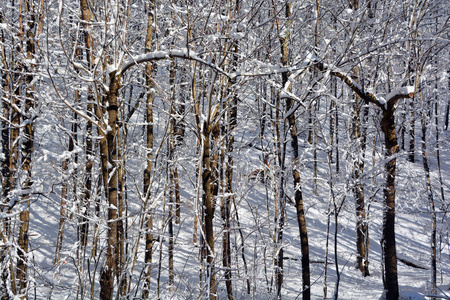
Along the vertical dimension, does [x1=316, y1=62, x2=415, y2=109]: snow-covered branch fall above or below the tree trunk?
above

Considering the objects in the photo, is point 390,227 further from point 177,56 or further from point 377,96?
point 177,56

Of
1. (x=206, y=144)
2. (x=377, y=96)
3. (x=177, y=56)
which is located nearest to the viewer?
(x=177, y=56)

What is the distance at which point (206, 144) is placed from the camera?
15.9 feet

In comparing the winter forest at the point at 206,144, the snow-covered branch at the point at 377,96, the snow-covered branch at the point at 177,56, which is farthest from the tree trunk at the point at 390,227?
the snow-covered branch at the point at 177,56

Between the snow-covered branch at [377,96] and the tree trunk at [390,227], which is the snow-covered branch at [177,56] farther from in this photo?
the tree trunk at [390,227]

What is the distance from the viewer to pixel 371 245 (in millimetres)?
15789

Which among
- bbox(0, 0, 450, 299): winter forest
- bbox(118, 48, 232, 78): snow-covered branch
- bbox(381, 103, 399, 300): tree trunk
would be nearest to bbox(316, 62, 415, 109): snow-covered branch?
bbox(0, 0, 450, 299): winter forest

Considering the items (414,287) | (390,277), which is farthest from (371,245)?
(390,277)

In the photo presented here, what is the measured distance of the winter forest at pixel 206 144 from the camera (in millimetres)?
4051

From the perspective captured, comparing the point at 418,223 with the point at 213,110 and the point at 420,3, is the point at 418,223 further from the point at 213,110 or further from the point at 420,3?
the point at 213,110

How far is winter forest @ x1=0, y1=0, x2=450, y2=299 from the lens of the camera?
405cm

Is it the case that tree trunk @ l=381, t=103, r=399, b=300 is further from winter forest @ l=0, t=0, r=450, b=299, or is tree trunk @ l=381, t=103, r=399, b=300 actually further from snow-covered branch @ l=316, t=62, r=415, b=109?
snow-covered branch @ l=316, t=62, r=415, b=109

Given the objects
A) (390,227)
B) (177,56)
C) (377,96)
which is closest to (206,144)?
(177,56)

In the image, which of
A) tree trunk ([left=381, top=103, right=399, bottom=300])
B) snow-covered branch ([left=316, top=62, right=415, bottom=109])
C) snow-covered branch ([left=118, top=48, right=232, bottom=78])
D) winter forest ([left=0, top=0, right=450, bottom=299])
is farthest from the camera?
tree trunk ([left=381, top=103, right=399, bottom=300])
